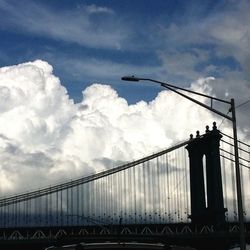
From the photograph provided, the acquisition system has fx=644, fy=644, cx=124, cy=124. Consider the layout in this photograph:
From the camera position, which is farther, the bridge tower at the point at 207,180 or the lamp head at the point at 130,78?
the bridge tower at the point at 207,180

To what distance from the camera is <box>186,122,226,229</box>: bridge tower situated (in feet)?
281

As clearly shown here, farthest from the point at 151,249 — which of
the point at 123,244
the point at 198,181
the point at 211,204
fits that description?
the point at 198,181

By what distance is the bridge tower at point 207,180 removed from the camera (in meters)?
85.6

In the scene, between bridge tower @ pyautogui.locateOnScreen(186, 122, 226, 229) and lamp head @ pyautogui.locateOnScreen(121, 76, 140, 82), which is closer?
lamp head @ pyautogui.locateOnScreen(121, 76, 140, 82)

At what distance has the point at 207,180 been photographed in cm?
8962

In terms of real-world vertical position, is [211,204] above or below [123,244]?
above

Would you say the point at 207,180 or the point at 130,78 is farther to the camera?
the point at 207,180

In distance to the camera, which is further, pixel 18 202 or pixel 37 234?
pixel 37 234

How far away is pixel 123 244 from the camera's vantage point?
21.2 feet

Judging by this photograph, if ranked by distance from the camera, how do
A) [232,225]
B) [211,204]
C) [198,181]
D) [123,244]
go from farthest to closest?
1. [232,225]
2. [198,181]
3. [211,204]
4. [123,244]

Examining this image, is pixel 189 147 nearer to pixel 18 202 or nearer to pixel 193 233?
pixel 193 233

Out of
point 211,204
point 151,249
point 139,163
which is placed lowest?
point 151,249

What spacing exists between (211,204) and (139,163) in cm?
1261

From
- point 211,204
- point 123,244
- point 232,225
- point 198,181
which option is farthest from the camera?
point 232,225
